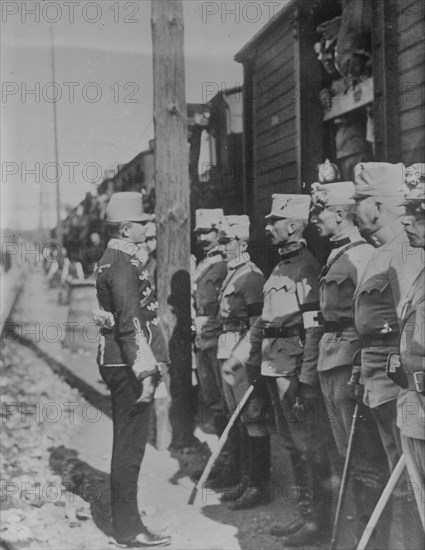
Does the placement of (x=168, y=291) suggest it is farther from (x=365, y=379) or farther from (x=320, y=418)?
(x=365, y=379)

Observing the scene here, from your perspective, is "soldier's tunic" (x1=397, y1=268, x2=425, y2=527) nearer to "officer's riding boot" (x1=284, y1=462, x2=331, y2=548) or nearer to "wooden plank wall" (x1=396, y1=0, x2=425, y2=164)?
"officer's riding boot" (x1=284, y1=462, x2=331, y2=548)

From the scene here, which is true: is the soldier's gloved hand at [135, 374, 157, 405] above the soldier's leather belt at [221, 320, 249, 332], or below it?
Answer: below

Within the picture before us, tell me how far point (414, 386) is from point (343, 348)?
2.18 feet

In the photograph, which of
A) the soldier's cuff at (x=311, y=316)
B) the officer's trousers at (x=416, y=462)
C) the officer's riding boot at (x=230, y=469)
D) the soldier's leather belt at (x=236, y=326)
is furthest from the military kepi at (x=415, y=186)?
the officer's riding boot at (x=230, y=469)

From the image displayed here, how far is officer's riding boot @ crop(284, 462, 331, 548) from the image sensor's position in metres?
3.37

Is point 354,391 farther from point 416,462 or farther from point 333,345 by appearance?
point 416,462

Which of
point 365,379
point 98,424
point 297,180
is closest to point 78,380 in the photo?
point 98,424

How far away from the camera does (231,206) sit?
17.2 ft

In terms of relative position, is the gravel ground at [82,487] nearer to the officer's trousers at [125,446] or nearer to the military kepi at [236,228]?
the officer's trousers at [125,446]

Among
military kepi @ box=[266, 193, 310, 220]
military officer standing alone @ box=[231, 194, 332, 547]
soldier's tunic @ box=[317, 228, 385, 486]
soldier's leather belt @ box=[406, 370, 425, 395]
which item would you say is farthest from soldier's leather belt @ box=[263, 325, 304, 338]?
soldier's leather belt @ box=[406, 370, 425, 395]

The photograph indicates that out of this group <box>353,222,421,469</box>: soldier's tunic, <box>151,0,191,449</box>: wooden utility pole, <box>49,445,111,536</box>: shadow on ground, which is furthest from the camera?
<box>151,0,191,449</box>: wooden utility pole

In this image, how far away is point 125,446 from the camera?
3.65m

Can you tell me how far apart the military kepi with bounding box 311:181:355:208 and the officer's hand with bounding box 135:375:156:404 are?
1.30 m

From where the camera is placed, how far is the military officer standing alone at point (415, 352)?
244cm
